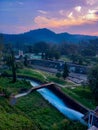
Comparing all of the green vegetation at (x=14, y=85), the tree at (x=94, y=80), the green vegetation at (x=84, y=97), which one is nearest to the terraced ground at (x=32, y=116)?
the green vegetation at (x=14, y=85)

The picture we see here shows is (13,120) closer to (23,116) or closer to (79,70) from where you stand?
(23,116)

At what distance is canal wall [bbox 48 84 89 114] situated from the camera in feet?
94.3

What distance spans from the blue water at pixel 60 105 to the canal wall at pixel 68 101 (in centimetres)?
60

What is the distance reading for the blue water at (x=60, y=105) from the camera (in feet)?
85.7

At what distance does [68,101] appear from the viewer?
104 feet

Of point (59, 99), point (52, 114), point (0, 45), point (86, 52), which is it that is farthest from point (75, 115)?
point (86, 52)

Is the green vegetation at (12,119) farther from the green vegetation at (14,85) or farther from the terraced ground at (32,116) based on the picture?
the green vegetation at (14,85)

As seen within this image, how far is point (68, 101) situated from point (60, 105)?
2.26m

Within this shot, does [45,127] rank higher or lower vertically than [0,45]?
lower

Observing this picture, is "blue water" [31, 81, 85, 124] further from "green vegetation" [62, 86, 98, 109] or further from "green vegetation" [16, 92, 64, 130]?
"green vegetation" [62, 86, 98, 109]

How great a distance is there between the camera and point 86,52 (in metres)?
92.5

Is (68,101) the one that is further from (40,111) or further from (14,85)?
(14,85)

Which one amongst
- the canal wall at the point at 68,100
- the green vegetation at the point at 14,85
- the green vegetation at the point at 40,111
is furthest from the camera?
the green vegetation at the point at 14,85

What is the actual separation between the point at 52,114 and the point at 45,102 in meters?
3.48
